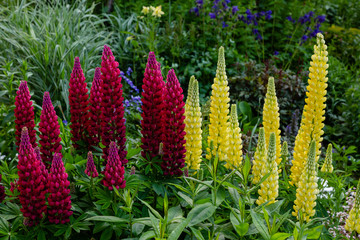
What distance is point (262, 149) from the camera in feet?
7.77

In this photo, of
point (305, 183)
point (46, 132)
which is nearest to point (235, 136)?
point (305, 183)

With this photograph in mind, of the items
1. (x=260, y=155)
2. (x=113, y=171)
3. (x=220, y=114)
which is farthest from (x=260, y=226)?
(x=220, y=114)

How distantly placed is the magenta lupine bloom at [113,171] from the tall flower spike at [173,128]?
40 cm

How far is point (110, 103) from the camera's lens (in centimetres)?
244

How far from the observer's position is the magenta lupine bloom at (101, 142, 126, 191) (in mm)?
2125

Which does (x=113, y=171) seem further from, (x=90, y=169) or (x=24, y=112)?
(x=24, y=112)

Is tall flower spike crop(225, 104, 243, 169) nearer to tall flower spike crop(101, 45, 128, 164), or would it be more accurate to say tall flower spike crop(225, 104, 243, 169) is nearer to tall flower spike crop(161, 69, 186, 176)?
tall flower spike crop(161, 69, 186, 176)

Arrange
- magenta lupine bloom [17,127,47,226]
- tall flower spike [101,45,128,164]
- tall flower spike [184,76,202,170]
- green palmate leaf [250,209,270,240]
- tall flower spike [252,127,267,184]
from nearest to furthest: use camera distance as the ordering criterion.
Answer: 1. green palmate leaf [250,209,270,240]
2. magenta lupine bloom [17,127,47,226]
3. tall flower spike [252,127,267,184]
4. tall flower spike [101,45,128,164]
5. tall flower spike [184,76,202,170]

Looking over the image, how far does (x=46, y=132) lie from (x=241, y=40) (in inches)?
209

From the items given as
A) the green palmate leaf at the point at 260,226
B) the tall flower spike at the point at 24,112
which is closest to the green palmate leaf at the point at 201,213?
the green palmate leaf at the point at 260,226

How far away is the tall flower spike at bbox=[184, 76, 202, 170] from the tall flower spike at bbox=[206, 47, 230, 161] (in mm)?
119

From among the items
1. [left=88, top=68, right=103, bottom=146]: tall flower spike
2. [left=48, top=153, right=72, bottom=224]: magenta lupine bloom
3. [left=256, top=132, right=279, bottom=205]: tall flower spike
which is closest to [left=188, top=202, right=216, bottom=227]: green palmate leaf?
[left=256, top=132, right=279, bottom=205]: tall flower spike

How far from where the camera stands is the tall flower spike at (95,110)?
2.48 meters

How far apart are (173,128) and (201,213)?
0.66 meters
